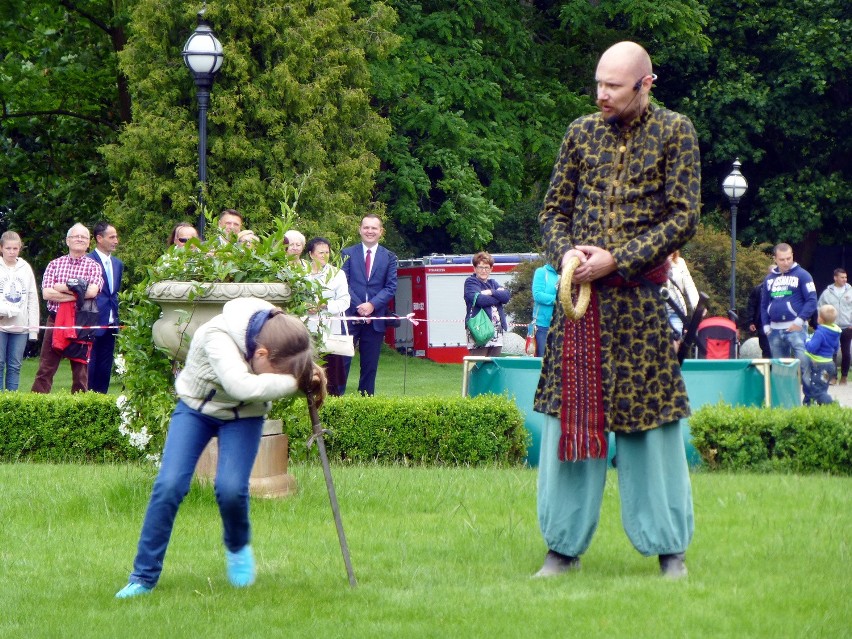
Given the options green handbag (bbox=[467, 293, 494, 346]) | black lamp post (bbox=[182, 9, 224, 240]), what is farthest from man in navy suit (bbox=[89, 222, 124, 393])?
green handbag (bbox=[467, 293, 494, 346])

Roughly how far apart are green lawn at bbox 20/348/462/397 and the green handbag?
1634 mm

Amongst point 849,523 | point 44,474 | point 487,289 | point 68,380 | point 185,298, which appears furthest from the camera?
point 68,380

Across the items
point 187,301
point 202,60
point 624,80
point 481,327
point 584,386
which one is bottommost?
point 584,386

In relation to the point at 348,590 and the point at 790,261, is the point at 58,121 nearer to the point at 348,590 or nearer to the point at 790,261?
the point at 790,261

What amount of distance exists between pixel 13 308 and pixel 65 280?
24.7 inches

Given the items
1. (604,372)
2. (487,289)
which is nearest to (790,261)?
(487,289)

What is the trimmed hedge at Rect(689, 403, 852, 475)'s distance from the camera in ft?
30.9

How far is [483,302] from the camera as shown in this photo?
1622cm

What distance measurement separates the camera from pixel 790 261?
59.1 feet

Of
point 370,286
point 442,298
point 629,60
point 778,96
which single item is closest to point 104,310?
point 370,286

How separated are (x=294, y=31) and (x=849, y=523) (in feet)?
61.8

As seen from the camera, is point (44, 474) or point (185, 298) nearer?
point (185, 298)

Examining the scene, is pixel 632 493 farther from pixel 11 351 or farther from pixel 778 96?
pixel 778 96

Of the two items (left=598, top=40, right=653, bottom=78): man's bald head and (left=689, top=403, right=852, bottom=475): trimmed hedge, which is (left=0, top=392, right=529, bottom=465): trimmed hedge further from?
(left=598, top=40, right=653, bottom=78): man's bald head
